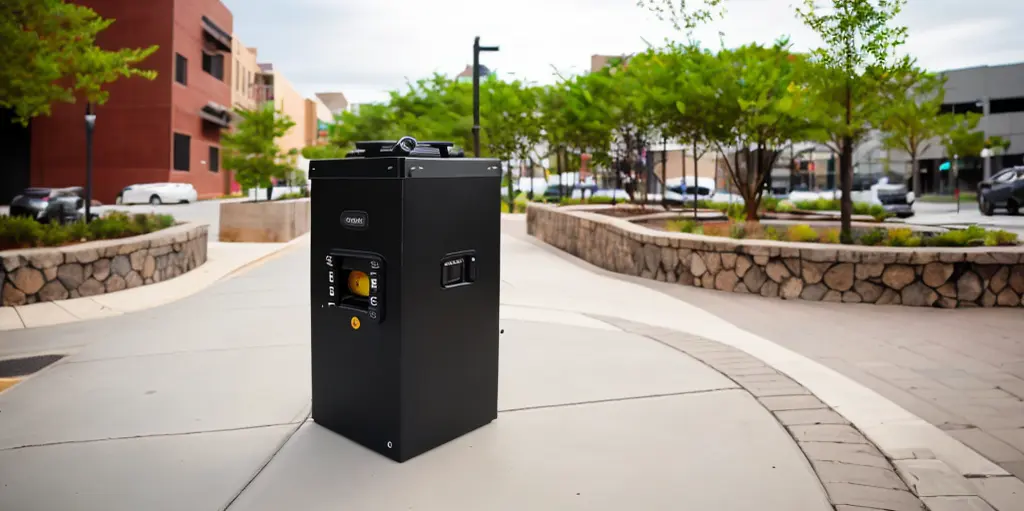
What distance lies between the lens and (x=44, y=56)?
12820mm

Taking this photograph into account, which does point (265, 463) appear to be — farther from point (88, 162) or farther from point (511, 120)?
point (511, 120)

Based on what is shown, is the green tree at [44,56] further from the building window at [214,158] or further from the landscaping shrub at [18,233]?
the building window at [214,158]

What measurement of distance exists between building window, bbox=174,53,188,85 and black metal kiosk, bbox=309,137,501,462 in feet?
155

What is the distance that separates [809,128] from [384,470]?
577 inches

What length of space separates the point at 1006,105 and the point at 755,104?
56687mm

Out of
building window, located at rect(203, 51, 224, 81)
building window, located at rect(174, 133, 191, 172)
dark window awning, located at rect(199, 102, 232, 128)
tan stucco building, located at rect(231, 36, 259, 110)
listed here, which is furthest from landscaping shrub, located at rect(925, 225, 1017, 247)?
tan stucco building, located at rect(231, 36, 259, 110)

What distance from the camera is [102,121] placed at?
4444cm

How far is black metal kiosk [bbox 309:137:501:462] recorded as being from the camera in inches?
152

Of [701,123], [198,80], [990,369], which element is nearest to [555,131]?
[701,123]

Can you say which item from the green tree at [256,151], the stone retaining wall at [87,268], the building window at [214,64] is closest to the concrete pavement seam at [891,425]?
the stone retaining wall at [87,268]

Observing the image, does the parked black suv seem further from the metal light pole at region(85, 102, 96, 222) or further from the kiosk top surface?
the kiosk top surface

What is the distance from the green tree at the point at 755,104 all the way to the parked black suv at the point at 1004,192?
1733 cm

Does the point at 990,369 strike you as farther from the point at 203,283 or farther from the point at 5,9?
the point at 5,9

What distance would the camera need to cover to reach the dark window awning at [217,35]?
2010 inches
